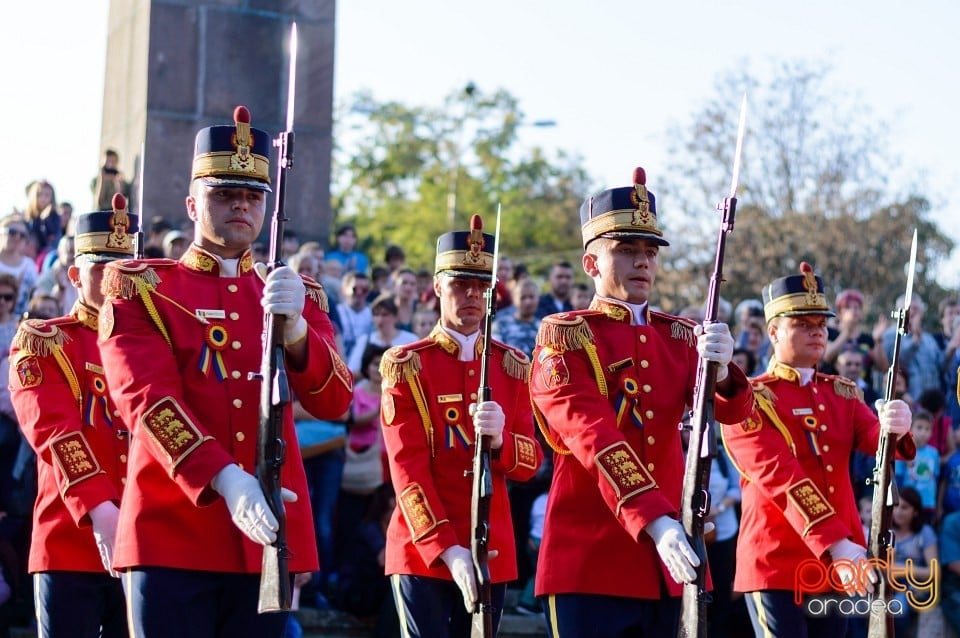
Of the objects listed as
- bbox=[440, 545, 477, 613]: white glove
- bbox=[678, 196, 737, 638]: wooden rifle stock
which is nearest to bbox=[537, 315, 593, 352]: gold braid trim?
bbox=[678, 196, 737, 638]: wooden rifle stock

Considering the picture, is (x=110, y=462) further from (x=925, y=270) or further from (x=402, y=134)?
(x=402, y=134)

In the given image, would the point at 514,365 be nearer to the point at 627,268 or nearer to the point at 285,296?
the point at 627,268

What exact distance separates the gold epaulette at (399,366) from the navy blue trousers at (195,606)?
256 centimetres

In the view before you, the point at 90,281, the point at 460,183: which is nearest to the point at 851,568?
the point at 90,281

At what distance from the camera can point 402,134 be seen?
43.1 meters

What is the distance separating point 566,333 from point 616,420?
387mm

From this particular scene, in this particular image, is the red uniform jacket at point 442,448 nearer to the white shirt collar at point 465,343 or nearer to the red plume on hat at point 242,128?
the white shirt collar at point 465,343

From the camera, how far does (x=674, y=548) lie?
5648 millimetres

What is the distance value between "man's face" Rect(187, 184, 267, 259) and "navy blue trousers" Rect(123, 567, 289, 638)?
1.11 m

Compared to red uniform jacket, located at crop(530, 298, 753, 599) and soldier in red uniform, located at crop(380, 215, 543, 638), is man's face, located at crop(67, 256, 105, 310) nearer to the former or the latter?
soldier in red uniform, located at crop(380, 215, 543, 638)

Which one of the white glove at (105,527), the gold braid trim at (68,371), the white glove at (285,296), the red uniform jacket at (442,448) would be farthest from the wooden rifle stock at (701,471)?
the gold braid trim at (68,371)

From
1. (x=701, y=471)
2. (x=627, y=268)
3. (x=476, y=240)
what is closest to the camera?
(x=701, y=471)

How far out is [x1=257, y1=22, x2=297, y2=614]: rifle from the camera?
5000 millimetres

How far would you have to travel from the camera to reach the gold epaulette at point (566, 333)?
6.27 meters
